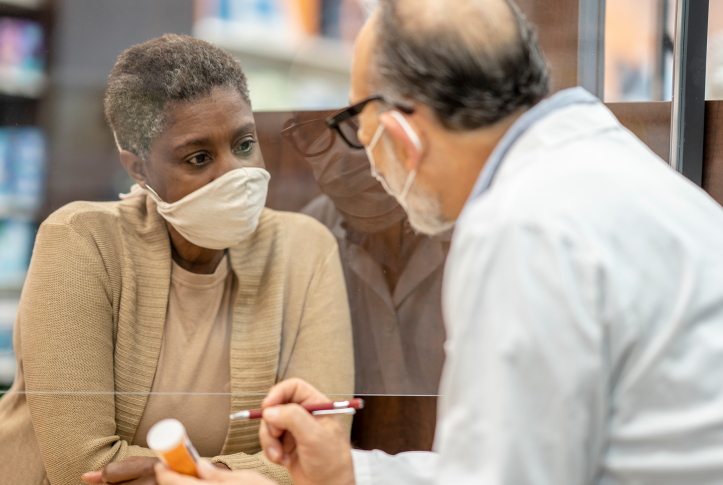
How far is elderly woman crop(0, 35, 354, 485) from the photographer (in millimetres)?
1132

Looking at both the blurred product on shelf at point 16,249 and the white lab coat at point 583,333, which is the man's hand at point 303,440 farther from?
the blurred product on shelf at point 16,249

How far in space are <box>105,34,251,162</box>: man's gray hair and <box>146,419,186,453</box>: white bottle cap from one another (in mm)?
538

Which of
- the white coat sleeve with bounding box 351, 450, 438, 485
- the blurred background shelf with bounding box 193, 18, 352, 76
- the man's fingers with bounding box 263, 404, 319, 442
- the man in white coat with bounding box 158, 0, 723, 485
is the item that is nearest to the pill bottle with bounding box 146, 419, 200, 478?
the man's fingers with bounding box 263, 404, 319, 442

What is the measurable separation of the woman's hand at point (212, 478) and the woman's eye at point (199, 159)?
55cm

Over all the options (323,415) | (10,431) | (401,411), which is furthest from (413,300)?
(10,431)

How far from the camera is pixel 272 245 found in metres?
1.23

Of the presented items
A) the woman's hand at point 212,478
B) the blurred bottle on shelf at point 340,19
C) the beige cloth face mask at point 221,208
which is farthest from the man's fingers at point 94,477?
the blurred bottle on shelf at point 340,19

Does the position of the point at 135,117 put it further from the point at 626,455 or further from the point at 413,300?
the point at 626,455

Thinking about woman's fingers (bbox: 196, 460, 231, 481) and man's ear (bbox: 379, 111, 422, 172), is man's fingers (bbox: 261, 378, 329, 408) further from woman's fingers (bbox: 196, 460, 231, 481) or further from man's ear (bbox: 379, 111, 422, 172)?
man's ear (bbox: 379, 111, 422, 172)

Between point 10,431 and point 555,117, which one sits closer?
point 555,117

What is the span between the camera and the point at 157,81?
1120 mm

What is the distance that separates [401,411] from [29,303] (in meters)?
0.82

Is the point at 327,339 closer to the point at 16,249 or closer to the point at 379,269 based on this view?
the point at 379,269

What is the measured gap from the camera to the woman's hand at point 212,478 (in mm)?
825
